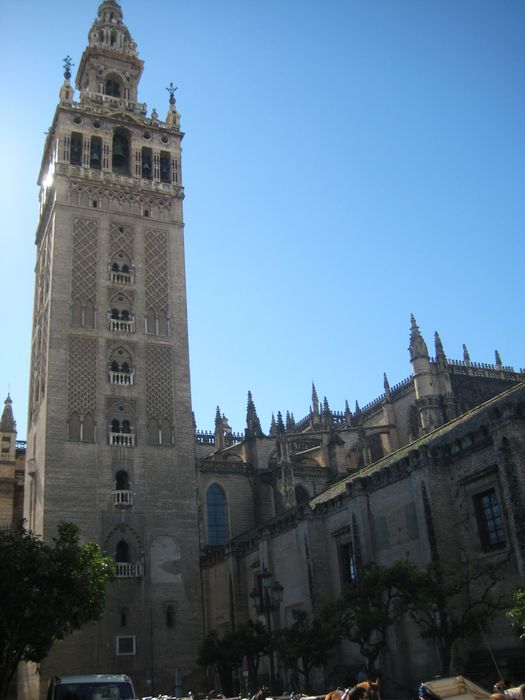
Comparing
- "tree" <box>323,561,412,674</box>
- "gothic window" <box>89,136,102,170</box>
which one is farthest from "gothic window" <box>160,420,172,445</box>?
"tree" <box>323,561,412,674</box>

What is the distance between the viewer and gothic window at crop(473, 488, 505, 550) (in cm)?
2272

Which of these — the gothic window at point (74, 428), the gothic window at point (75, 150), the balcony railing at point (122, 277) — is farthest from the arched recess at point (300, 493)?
the gothic window at point (75, 150)

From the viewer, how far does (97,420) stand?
36938mm

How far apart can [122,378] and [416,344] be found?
19.0 m

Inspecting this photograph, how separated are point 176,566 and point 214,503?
7794mm

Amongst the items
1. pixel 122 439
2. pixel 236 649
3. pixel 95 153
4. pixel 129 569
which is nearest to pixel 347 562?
pixel 236 649

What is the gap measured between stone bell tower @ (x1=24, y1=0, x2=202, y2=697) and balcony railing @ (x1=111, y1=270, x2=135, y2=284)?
6 cm

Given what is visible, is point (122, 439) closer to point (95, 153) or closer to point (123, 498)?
point (123, 498)

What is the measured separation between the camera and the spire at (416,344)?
4756 centimetres

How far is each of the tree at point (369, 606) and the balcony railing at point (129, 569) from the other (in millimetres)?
14062

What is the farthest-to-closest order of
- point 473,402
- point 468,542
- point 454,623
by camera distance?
1. point 473,402
2. point 468,542
3. point 454,623

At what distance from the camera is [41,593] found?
20.8m

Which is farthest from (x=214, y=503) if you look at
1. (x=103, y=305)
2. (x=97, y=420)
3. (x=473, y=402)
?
(x=473, y=402)

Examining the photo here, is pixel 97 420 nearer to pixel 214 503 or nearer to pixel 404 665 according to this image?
pixel 214 503
